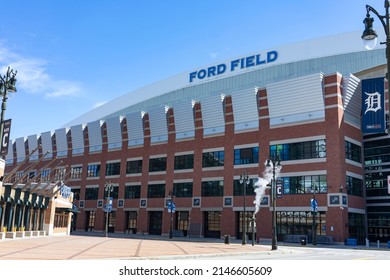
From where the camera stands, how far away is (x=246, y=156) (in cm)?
5700

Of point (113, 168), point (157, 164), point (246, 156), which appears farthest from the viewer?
point (113, 168)

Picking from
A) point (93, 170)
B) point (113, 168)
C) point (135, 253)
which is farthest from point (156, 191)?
point (135, 253)

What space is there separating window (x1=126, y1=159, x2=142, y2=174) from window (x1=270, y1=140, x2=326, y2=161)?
83.1 feet

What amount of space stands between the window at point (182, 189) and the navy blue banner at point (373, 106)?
2568 cm

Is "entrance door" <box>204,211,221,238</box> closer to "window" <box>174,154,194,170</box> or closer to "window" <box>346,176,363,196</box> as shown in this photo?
"window" <box>174,154,194,170</box>

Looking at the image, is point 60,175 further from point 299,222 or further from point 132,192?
point 299,222

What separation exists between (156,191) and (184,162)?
708 cm

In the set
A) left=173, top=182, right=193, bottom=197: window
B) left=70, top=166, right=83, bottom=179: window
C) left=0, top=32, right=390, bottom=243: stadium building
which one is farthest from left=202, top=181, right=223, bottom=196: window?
left=70, top=166, right=83, bottom=179: window

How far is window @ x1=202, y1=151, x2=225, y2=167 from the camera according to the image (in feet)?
196

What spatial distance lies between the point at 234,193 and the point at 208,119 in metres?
12.0

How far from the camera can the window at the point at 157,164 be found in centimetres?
6694

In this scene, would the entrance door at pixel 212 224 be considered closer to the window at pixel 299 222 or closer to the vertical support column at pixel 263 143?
the vertical support column at pixel 263 143

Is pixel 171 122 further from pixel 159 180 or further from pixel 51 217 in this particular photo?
pixel 51 217

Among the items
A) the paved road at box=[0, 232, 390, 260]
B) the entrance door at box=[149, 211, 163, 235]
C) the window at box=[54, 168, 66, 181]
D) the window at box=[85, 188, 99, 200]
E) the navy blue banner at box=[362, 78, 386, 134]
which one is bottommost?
the paved road at box=[0, 232, 390, 260]
